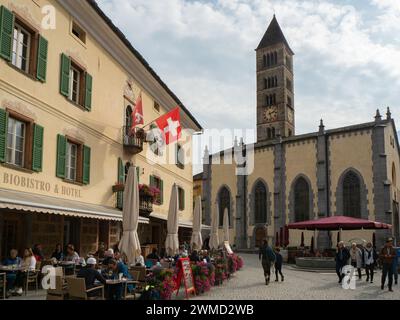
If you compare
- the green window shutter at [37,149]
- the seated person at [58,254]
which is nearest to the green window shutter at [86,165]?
the green window shutter at [37,149]

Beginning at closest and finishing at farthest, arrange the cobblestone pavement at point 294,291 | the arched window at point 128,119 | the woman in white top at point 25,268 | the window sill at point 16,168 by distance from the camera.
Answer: the woman in white top at point 25,268 → the window sill at point 16,168 → the cobblestone pavement at point 294,291 → the arched window at point 128,119

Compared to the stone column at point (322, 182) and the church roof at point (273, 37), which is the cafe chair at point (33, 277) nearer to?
the stone column at point (322, 182)

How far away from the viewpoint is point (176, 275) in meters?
12.1

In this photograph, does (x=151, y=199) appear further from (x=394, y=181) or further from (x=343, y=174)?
(x=394, y=181)

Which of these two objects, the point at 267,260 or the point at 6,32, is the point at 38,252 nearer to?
the point at 6,32

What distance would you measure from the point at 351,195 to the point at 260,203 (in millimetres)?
9423

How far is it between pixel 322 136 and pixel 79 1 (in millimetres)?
27519

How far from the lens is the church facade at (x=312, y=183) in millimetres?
34406

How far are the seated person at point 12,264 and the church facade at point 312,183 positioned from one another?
26.9 metres

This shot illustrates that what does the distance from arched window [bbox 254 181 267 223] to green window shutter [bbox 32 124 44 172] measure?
30758mm

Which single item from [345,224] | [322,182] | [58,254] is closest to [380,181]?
[322,182]

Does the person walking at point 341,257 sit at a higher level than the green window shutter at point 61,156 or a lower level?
lower

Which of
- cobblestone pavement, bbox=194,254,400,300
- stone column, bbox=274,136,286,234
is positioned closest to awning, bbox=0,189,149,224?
cobblestone pavement, bbox=194,254,400,300

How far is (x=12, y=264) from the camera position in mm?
11500
